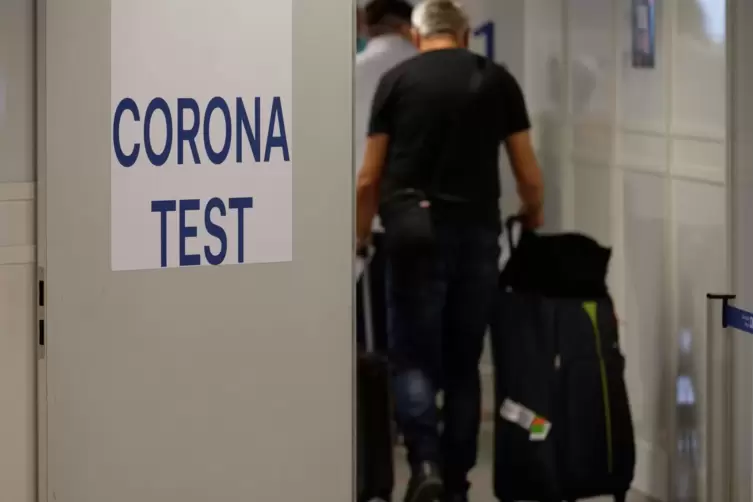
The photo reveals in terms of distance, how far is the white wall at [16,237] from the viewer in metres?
2.26

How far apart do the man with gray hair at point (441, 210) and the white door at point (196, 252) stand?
0.12 metres

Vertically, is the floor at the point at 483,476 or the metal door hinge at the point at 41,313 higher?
the metal door hinge at the point at 41,313

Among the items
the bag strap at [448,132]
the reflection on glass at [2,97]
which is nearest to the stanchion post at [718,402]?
the bag strap at [448,132]

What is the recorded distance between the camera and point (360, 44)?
249cm

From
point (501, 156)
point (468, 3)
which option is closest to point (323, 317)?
point (501, 156)

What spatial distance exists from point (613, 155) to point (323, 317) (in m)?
0.82

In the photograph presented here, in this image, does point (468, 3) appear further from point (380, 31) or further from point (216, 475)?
point (216, 475)

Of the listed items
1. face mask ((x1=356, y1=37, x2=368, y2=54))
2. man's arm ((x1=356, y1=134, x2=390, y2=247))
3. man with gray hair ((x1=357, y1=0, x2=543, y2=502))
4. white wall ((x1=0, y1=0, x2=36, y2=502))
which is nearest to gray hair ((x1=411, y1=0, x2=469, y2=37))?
man with gray hair ((x1=357, y1=0, x2=543, y2=502))

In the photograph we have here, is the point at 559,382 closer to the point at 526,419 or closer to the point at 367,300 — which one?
the point at 526,419

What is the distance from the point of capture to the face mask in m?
2.48

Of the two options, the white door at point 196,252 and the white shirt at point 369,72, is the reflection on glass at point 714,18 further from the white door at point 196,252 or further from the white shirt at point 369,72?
the white door at point 196,252

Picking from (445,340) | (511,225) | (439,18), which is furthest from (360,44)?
(445,340)

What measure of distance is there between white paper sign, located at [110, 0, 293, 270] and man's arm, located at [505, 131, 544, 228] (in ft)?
1.77

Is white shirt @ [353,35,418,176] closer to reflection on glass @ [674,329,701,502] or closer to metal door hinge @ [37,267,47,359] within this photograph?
metal door hinge @ [37,267,47,359]
